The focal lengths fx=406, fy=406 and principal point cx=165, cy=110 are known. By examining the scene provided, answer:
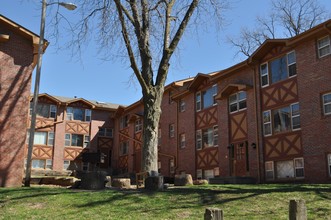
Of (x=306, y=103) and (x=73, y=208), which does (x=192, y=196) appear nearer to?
(x=73, y=208)

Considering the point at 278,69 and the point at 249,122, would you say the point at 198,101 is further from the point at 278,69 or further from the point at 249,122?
the point at 278,69

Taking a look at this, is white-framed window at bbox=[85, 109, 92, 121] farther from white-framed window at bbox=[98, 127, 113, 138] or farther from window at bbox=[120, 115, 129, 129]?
window at bbox=[120, 115, 129, 129]

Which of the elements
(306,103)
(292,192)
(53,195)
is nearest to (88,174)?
(53,195)

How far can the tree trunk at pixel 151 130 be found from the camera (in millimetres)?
14375

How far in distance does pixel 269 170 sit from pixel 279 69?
18.9 feet

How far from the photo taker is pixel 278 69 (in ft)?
76.0

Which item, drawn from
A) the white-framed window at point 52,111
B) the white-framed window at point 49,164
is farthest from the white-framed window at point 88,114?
the white-framed window at point 49,164

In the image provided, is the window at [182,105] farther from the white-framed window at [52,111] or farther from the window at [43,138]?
the window at [43,138]

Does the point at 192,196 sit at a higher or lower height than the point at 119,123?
lower

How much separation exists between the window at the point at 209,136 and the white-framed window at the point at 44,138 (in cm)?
1814

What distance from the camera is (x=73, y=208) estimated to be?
1010 cm

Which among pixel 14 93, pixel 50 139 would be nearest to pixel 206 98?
pixel 14 93

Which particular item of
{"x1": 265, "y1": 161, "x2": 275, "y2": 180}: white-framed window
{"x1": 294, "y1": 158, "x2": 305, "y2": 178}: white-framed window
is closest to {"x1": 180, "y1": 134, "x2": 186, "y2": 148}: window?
{"x1": 265, "y1": 161, "x2": 275, "y2": 180}: white-framed window

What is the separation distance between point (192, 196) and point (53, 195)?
403 cm
